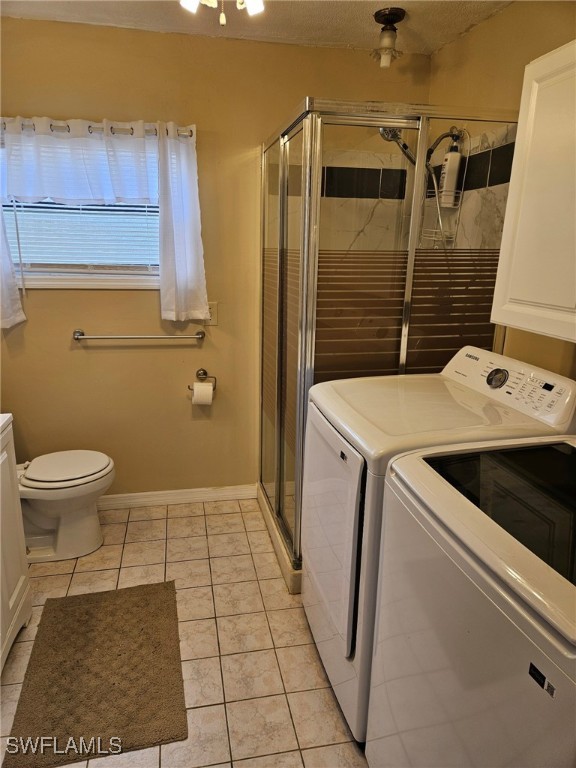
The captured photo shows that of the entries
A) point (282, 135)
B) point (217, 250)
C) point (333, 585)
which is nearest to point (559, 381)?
point (333, 585)

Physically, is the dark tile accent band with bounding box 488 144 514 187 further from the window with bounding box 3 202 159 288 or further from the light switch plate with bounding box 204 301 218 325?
the window with bounding box 3 202 159 288

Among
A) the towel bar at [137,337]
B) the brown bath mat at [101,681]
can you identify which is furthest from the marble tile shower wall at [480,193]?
the brown bath mat at [101,681]

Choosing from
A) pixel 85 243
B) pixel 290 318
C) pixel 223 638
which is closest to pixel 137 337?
pixel 85 243

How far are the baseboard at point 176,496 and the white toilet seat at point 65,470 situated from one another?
417 mm

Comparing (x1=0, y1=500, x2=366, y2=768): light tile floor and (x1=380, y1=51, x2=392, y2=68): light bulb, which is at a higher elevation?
(x1=380, y1=51, x2=392, y2=68): light bulb

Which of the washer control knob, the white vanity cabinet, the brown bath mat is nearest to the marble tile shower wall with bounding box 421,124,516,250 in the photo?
the washer control knob

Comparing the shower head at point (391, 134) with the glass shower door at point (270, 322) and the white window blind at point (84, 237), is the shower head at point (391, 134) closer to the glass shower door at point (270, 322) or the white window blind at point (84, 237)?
the glass shower door at point (270, 322)

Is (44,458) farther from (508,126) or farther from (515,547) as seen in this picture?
(508,126)

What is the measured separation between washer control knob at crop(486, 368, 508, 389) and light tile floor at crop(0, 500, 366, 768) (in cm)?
125

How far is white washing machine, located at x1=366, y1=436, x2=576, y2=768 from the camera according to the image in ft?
2.60

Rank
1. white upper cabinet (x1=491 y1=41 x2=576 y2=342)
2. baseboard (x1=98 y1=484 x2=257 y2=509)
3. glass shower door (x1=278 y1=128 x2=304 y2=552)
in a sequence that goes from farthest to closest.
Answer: baseboard (x1=98 y1=484 x2=257 y2=509)
glass shower door (x1=278 y1=128 x2=304 y2=552)
white upper cabinet (x1=491 y1=41 x2=576 y2=342)

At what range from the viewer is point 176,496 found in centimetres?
305

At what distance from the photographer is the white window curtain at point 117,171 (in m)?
2.38

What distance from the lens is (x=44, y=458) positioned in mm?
2605
